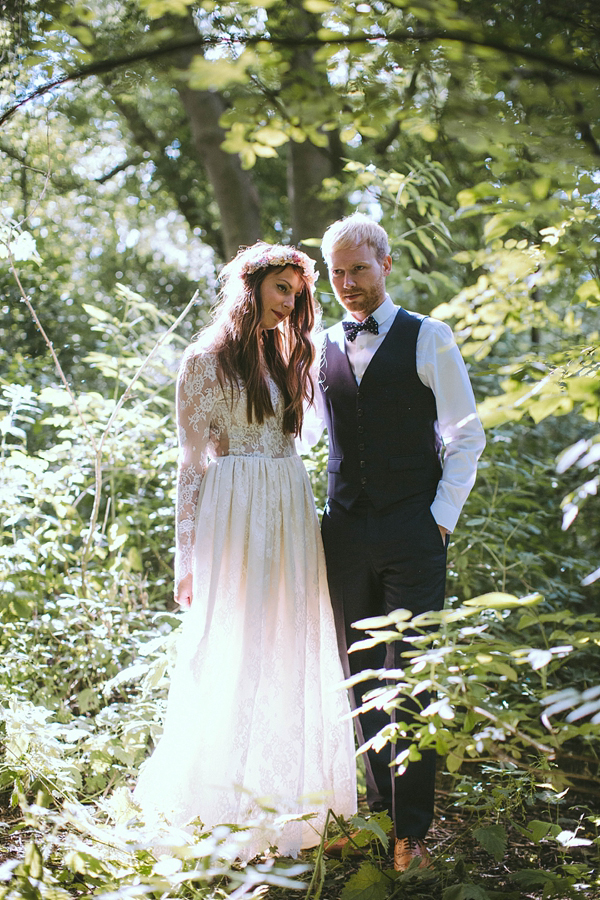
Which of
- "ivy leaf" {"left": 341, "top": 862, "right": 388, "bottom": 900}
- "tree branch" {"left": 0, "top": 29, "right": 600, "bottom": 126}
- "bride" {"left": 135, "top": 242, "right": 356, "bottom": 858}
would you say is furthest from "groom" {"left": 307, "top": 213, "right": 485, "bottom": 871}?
"tree branch" {"left": 0, "top": 29, "right": 600, "bottom": 126}

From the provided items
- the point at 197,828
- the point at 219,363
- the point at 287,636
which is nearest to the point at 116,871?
the point at 197,828

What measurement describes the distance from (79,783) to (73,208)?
331 inches

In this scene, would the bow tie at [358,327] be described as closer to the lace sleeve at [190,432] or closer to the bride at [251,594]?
the bride at [251,594]

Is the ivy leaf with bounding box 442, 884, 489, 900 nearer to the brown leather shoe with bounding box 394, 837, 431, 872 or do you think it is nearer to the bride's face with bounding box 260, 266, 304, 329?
the brown leather shoe with bounding box 394, 837, 431, 872

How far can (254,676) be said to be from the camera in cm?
229

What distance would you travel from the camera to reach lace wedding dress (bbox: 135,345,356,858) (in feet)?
7.38

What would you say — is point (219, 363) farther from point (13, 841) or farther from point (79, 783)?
point (13, 841)

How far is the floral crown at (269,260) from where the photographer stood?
2439 mm

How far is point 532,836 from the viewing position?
85.2 inches

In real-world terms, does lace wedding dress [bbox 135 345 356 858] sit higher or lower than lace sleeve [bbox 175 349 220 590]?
lower

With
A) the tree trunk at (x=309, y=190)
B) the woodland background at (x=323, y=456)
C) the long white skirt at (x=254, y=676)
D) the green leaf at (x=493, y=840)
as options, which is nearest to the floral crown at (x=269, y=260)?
the woodland background at (x=323, y=456)

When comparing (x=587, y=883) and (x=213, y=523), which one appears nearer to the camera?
(x=587, y=883)

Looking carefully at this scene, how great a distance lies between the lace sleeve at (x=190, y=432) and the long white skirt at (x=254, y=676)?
1.6 inches

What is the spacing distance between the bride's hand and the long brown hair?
0.54 metres
